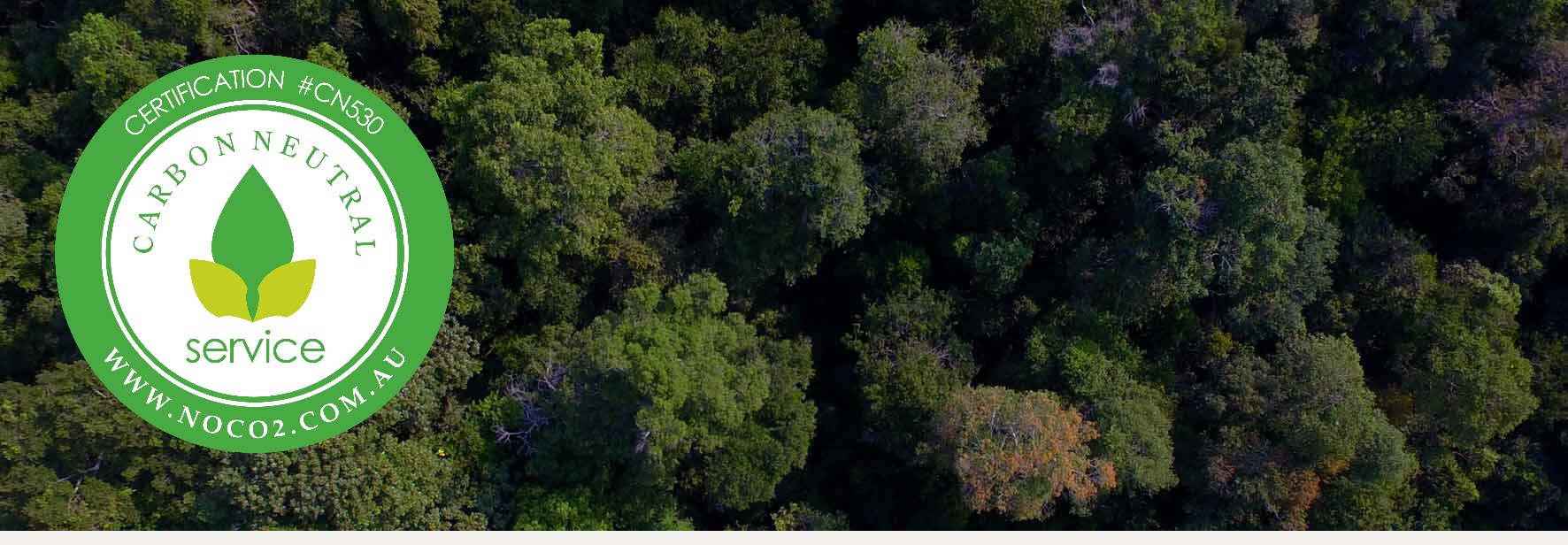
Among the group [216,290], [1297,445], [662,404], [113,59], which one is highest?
[1297,445]

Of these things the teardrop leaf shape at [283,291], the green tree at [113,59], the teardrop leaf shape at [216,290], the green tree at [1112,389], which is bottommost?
the teardrop leaf shape at [216,290]

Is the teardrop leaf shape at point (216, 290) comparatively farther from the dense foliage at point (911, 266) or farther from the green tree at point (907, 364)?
the green tree at point (907, 364)

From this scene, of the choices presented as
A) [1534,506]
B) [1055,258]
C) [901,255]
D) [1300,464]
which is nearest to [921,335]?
[901,255]

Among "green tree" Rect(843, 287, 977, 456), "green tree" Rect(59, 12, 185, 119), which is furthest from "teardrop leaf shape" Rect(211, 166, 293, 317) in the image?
"green tree" Rect(843, 287, 977, 456)

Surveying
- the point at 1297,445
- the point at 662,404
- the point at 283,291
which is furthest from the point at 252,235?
the point at 1297,445

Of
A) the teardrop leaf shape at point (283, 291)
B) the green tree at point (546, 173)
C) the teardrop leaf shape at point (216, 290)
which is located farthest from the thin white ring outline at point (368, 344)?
the green tree at point (546, 173)

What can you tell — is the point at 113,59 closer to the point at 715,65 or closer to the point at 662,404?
the point at 715,65

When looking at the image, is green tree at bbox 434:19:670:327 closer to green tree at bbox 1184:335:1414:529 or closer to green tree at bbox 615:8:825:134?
green tree at bbox 615:8:825:134
